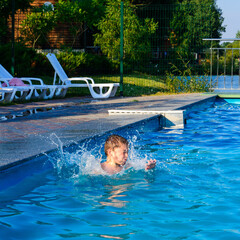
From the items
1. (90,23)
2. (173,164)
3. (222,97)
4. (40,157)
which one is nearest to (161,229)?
(40,157)

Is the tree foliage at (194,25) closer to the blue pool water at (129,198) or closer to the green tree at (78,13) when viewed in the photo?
the green tree at (78,13)

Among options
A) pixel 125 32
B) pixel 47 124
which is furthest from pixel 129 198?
pixel 125 32

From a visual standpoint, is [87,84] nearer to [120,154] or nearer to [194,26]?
[194,26]

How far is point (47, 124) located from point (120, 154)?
272 cm

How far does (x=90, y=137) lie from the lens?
5473 millimetres

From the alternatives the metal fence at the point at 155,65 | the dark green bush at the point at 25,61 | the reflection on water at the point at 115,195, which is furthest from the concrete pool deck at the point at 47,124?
the dark green bush at the point at 25,61

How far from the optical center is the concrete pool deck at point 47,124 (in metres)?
4.85

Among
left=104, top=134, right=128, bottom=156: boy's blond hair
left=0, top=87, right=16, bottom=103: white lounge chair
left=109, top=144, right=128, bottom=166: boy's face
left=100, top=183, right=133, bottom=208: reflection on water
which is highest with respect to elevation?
left=0, top=87, right=16, bottom=103: white lounge chair

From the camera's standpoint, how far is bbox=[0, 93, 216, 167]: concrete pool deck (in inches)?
191

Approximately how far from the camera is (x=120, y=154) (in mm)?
4391

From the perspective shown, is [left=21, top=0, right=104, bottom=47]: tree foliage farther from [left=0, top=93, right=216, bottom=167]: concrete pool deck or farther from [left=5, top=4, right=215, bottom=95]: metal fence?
[left=0, top=93, right=216, bottom=167]: concrete pool deck

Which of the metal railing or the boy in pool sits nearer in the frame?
the boy in pool

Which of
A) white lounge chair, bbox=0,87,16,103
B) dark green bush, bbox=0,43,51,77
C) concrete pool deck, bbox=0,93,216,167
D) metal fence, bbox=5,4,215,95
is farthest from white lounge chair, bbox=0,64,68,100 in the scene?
dark green bush, bbox=0,43,51,77

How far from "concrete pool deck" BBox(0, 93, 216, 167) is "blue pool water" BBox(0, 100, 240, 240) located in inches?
10.1
